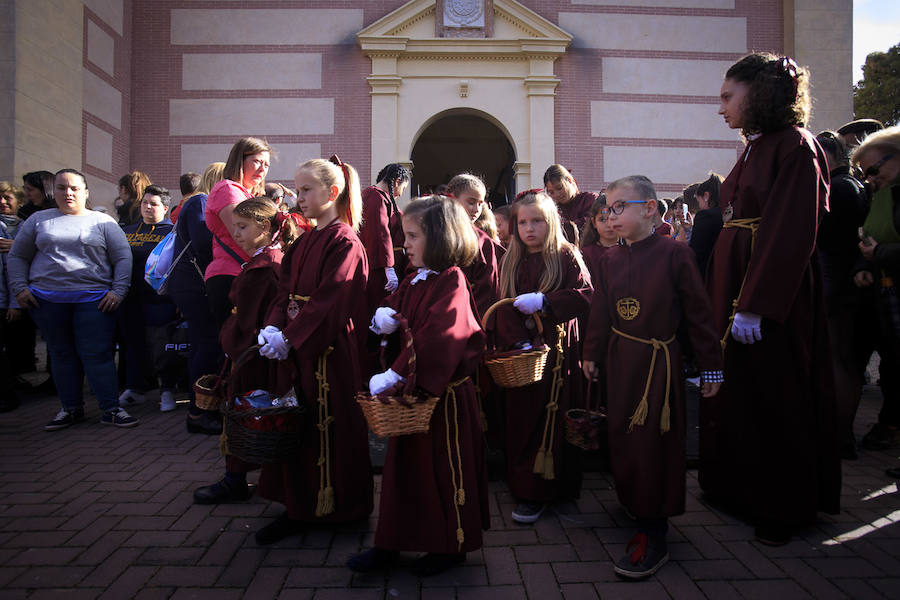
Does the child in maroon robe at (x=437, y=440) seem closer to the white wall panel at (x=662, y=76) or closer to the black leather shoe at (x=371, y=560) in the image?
the black leather shoe at (x=371, y=560)

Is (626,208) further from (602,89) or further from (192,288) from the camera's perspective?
(602,89)

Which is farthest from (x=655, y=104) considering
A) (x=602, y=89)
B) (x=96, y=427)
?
(x=96, y=427)

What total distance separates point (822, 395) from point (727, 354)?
0.49 m

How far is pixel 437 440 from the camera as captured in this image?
98.7 inches

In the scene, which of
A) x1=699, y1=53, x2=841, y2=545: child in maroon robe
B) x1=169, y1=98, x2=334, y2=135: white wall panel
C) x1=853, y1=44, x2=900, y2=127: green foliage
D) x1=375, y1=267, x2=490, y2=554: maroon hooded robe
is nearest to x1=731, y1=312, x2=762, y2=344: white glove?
x1=699, y1=53, x2=841, y2=545: child in maroon robe

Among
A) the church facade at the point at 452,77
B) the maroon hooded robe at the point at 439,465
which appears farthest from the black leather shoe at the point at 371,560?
the church facade at the point at 452,77

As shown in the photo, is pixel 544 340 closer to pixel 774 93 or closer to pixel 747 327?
pixel 747 327

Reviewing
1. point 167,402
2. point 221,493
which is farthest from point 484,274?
point 167,402

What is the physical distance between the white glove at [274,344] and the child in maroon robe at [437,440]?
0.46 meters

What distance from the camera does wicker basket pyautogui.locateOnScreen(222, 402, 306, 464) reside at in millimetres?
2502

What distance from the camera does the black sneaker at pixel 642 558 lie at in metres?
2.47

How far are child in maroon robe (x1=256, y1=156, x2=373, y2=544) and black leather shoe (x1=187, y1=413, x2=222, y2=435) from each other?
186cm

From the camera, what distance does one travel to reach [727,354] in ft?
9.77

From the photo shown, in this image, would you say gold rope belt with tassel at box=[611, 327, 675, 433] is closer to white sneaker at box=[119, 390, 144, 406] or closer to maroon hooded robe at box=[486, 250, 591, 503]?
maroon hooded robe at box=[486, 250, 591, 503]
